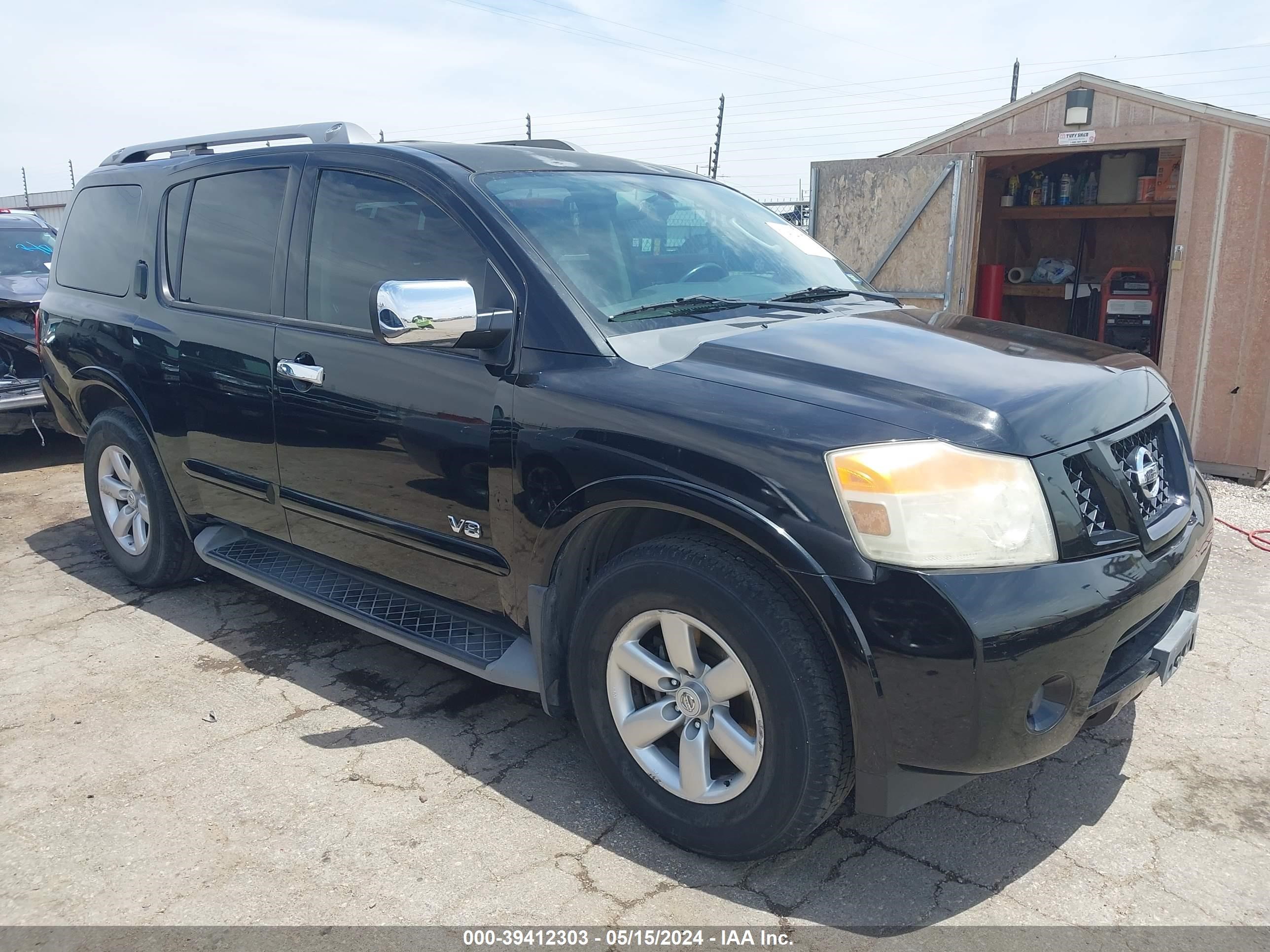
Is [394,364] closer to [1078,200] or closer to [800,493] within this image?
[800,493]

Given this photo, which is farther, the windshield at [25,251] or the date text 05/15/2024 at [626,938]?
the windshield at [25,251]

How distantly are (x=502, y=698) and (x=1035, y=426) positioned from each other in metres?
2.06

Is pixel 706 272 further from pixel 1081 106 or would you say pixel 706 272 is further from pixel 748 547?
pixel 1081 106

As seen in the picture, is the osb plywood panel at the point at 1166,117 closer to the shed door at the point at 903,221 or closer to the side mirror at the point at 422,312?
the shed door at the point at 903,221

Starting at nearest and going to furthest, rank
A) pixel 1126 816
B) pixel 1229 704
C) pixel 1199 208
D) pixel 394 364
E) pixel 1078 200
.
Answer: pixel 1126 816
pixel 394 364
pixel 1229 704
pixel 1199 208
pixel 1078 200

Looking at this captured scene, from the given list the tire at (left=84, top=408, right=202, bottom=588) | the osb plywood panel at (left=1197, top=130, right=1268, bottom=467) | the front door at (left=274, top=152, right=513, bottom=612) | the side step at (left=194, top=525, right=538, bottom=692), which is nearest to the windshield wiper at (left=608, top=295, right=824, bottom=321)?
the front door at (left=274, top=152, right=513, bottom=612)

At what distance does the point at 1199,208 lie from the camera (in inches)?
278

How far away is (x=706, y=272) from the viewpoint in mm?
3229

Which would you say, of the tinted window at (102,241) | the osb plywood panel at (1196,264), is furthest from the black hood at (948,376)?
the osb plywood panel at (1196,264)

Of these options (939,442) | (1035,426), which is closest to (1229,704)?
(1035,426)

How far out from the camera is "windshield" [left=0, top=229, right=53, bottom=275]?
756 cm

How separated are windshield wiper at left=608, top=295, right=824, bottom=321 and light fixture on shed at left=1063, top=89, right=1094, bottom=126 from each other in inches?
220

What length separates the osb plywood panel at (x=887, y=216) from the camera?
27.4ft

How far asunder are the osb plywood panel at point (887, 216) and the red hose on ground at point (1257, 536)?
11.7ft
